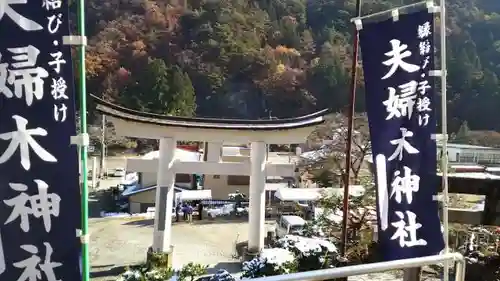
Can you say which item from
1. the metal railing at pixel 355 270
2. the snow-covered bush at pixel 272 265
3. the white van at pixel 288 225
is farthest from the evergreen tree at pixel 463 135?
the metal railing at pixel 355 270

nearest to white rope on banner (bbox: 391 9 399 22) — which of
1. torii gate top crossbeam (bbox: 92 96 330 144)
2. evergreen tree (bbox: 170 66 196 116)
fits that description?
torii gate top crossbeam (bbox: 92 96 330 144)

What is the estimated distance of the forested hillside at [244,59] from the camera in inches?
1651

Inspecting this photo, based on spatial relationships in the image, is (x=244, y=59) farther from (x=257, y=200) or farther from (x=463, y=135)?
(x=257, y=200)

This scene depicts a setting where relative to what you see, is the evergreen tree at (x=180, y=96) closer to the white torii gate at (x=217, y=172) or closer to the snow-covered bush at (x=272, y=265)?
the white torii gate at (x=217, y=172)

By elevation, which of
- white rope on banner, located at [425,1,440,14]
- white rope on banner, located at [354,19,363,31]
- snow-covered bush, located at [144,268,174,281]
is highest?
white rope on banner, located at [425,1,440,14]

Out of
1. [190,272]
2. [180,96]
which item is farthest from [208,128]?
[180,96]

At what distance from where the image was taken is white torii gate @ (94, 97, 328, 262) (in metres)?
10.8

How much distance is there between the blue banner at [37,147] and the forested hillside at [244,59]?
34777 mm

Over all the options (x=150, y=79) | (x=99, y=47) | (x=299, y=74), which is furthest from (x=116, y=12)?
(x=299, y=74)

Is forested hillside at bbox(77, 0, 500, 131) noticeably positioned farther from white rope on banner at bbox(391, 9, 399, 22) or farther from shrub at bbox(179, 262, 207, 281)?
white rope on banner at bbox(391, 9, 399, 22)

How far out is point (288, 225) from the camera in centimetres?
1408

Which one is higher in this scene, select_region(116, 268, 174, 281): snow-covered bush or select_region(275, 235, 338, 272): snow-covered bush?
select_region(275, 235, 338, 272): snow-covered bush

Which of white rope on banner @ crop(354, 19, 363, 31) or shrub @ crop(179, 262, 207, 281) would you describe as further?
shrub @ crop(179, 262, 207, 281)

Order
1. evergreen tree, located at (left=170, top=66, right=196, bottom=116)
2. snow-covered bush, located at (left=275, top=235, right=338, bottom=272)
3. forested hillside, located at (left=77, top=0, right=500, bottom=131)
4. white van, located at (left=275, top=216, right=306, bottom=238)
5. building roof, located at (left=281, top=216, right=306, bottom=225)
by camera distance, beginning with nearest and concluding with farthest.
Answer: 1. snow-covered bush, located at (left=275, top=235, right=338, bottom=272)
2. white van, located at (left=275, top=216, right=306, bottom=238)
3. building roof, located at (left=281, top=216, right=306, bottom=225)
4. evergreen tree, located at (left=170, top=66, right=196, bottom=116)
5. forested hillside, located at (left=77, top=0, right=500, bottom=131)
